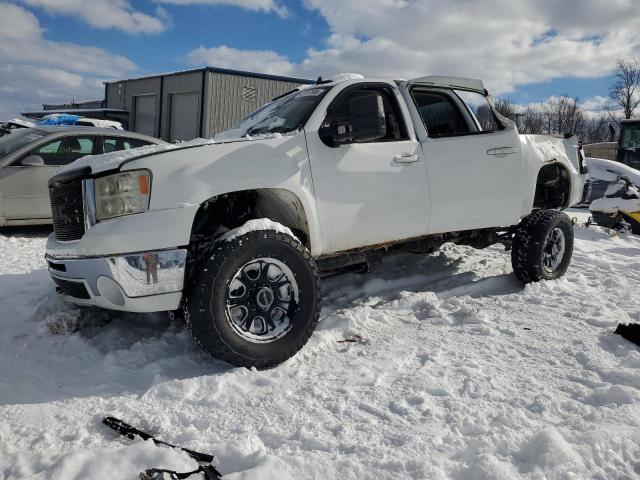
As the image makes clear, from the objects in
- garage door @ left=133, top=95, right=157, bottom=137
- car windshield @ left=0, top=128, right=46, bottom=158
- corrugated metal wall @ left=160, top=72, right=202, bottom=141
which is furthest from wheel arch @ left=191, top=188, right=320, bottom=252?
garage door @ left=133, top=95, right=157, bottom=137

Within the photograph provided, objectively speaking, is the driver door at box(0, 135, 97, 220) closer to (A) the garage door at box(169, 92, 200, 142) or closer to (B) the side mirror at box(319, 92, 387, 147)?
(B) the side mirror at box(319, 92, 387, 147)

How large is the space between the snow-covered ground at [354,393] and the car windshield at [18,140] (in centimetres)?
313

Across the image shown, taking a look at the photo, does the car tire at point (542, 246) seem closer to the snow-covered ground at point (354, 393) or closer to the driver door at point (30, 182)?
the snow-covered ground at point (354, 393)

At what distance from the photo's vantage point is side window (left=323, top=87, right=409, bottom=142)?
12.7ft

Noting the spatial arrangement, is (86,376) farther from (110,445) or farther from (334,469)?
(334,469)

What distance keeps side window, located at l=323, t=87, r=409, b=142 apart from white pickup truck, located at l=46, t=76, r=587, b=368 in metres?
0.01

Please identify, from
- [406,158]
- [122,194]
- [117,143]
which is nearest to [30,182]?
[117,143]

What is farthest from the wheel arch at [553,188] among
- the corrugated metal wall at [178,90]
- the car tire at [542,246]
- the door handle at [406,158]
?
the corrugated metal wall at [178,90]

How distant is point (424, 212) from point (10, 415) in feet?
→ 10.0

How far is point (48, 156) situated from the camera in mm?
6887

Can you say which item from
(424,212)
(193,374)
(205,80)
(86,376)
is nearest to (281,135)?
(424,212)

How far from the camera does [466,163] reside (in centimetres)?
421

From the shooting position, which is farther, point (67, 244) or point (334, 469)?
point (67, 244)

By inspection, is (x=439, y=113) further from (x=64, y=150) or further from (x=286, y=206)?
(x=64, y=150)
